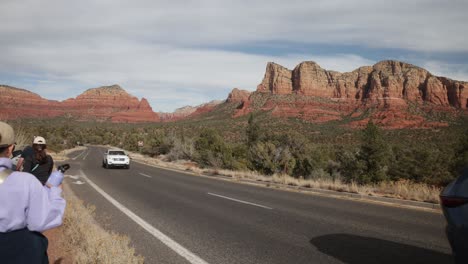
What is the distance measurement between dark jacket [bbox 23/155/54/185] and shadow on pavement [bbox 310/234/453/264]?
5.43 metres

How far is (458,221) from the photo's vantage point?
3.52 metres

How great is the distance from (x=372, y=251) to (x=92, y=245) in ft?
14.6

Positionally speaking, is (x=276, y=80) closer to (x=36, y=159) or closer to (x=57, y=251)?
(x=36, y=159)

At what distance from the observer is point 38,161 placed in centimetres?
720

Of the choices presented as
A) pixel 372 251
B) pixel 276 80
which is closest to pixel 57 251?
pixel 372 251

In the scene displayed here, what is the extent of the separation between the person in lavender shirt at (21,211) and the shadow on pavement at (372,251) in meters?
4.32

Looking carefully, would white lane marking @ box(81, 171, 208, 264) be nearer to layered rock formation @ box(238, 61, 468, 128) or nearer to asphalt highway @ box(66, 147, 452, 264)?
asphalt highway @ box(66, 147, 452, 264)

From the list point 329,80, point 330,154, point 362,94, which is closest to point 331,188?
point 330,154

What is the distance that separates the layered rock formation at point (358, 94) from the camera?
112250 mm

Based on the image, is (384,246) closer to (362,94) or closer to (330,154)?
(330,154)

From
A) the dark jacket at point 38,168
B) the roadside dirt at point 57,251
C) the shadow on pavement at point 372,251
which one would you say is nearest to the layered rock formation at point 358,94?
the shadow on pavement at point 372,251

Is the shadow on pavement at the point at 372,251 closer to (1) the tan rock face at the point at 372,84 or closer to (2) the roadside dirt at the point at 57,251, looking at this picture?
(2) the roadside dirt at the point at 57,251

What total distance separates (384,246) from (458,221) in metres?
2.91

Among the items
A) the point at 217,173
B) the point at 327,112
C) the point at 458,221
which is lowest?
the point at 217,173
